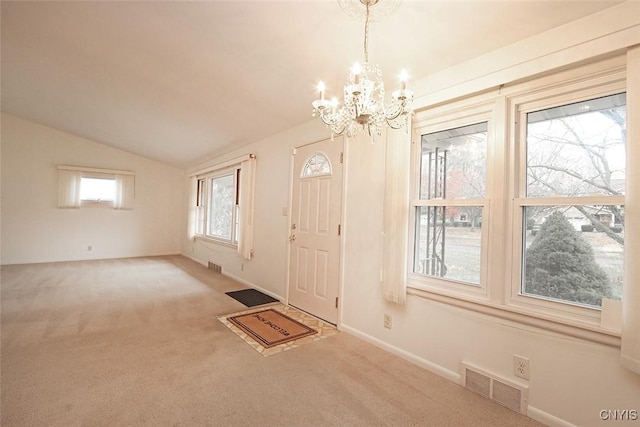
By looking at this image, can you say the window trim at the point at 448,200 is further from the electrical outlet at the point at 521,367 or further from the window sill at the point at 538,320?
the electrical outlet at the point at 521,367

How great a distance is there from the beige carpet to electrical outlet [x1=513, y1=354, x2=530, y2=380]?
24 cm

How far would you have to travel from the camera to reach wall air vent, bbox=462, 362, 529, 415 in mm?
1802

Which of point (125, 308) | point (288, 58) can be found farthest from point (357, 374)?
point (125, 308)

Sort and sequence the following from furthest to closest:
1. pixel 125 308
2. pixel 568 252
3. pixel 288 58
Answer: pixel 125 308 < pixel 288 58 < pixel 568 252

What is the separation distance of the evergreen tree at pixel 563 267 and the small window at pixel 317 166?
2.08 meters

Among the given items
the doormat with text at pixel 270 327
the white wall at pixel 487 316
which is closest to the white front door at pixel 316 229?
the white wall at pixel 487 316

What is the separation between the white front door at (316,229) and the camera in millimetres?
3191

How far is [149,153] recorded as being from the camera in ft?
22.0

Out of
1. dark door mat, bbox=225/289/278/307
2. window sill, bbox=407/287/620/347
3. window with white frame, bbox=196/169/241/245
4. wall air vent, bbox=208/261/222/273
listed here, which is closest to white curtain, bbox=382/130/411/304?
window sill, bbox=407/287/620/347

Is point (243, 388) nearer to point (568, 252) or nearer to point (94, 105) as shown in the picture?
point (568, 252)

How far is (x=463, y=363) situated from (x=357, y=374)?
0.77m

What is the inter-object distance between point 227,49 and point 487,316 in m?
2.93

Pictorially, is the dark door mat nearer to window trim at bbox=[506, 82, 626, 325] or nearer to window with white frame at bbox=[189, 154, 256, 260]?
window with white frame at bbox=[189, 154, 256, 260]

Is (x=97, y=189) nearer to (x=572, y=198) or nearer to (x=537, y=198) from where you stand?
(x=537, y=198)
